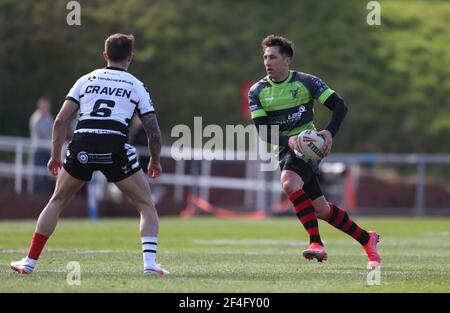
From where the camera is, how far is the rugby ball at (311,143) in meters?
10.4

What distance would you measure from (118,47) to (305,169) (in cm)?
262

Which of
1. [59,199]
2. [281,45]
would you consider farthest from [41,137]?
[59,199]

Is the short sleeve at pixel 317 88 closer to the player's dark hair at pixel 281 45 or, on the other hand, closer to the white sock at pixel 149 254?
the player's dark hair at pixel 281 45

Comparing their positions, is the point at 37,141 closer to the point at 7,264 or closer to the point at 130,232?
the point at 130,232

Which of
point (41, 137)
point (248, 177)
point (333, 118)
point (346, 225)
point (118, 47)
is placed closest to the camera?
point (118, 47)

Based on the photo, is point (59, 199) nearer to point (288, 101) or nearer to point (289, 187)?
point (289, 187)

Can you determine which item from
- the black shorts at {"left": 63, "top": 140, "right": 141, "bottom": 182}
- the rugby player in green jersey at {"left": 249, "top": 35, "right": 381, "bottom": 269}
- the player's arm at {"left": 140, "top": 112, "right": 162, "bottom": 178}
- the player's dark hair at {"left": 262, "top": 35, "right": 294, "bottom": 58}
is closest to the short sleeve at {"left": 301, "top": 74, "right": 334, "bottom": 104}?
the rugby player in green jersey at {"left": 249, "top": 35, "right": 381, "bottom": 269}

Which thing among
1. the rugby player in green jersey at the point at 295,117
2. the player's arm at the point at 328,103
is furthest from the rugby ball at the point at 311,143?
the rugby player in green jersey at the point at 295,117

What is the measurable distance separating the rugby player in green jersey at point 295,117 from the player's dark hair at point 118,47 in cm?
197

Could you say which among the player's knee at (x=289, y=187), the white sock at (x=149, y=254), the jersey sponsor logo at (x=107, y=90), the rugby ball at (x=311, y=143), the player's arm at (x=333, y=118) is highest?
the jersey sponsor logo at (x=107, y=90)

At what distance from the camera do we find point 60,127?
30.5 ft
